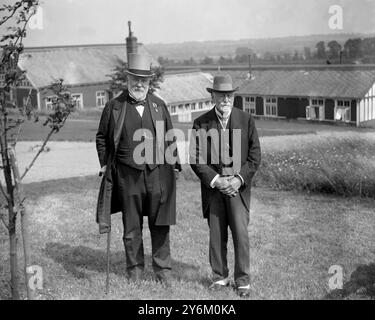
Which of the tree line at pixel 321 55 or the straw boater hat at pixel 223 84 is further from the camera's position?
the tree line at pixel 321 55

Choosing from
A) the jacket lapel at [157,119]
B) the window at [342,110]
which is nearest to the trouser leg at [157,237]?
the jacket lapel at [157,119]

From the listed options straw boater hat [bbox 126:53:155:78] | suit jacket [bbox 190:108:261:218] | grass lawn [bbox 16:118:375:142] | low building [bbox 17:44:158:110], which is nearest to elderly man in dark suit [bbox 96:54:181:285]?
straw boater hat [bbox 126:53:155:78]

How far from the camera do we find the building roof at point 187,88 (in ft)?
68.8

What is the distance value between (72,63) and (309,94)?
106ft

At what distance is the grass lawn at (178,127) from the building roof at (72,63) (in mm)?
13794

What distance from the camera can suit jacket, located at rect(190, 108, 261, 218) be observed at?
5.01 m

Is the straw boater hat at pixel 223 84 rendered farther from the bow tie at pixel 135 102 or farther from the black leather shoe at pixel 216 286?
the black leather shoe at pixel 216 286

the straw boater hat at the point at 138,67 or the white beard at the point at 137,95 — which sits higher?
the straw boater hat at the point at 138,67

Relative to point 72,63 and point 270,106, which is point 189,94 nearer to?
point 270,106

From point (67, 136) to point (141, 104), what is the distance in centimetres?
1519

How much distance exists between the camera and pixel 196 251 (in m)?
6.48

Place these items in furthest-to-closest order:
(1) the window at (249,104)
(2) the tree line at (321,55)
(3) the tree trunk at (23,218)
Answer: (2) the tree line at (321,55) → (1) the window at (249,104) → (3) the tree trunk at (23,218)

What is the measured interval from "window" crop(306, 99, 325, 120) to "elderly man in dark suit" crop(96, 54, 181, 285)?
9.65 metres

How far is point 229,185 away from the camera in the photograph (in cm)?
493
